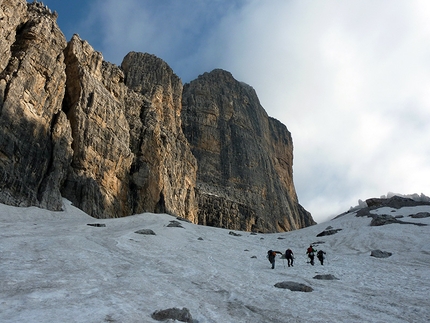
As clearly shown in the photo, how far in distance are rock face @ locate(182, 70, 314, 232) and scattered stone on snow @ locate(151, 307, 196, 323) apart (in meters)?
72.5

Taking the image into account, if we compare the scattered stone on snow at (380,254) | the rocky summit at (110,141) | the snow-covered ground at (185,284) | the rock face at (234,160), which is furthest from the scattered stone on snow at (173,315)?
the rock face at (234,160)

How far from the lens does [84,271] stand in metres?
12.4

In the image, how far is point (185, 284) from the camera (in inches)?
489

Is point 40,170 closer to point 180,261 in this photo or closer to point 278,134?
point 180,261

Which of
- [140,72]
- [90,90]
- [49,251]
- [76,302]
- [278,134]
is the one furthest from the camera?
[278,134]

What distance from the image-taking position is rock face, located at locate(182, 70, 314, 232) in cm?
8781

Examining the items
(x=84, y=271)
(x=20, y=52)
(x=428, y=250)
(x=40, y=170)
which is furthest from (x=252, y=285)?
(x=20, y=52)

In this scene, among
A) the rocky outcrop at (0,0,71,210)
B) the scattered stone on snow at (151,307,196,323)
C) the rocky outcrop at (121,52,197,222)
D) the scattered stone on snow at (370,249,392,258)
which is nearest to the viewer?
the scattered stone on snow at (151,307,196,323)

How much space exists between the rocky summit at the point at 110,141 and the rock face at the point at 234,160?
1.25 ft

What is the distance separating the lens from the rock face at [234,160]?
288 feet

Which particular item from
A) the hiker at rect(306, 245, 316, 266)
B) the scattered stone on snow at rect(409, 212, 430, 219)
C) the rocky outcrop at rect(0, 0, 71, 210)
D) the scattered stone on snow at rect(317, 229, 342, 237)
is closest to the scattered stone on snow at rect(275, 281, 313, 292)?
the hiker at rect(306, 245, 316, 266)

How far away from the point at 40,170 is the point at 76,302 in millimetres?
35971

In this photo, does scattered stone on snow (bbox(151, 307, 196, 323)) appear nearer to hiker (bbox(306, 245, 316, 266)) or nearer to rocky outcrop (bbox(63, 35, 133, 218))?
hiker (bbox(306, 245, 316, 266))

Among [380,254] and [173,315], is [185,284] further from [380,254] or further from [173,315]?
[380,254]
